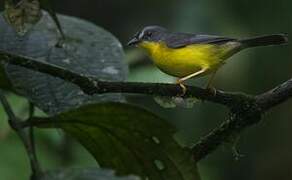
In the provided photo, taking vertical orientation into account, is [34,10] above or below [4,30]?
above

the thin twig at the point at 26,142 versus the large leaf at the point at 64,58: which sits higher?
the thin twig at the point at 26,142

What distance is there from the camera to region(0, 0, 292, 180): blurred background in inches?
128

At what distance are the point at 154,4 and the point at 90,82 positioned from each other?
4115 millimetres

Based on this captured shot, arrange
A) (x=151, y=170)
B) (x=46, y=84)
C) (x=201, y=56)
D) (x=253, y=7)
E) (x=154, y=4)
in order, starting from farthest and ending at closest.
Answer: (x=154, y=4)
(x=253, y=7)
(x=201, y=56)
(x=46, y=84)
(x=151, y=170)

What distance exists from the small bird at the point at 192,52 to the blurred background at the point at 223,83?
225mm

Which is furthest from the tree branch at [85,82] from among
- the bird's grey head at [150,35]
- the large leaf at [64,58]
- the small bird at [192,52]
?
the bird's grey head at [150,35]

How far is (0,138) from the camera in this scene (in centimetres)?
283

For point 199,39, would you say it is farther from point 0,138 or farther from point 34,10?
point 34,10

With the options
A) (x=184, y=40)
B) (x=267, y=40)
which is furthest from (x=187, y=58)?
(x=267, y=40)

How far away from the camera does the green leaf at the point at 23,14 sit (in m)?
1.43

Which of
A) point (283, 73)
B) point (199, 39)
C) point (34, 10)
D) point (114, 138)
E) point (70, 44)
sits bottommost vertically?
point (283, 73)

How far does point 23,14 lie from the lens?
1.43 metres

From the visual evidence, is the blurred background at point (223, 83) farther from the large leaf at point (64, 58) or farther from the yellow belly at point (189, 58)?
the large leaf at point (64, 58)

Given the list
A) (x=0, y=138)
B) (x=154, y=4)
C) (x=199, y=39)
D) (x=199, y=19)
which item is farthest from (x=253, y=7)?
(x=0, y=138)
